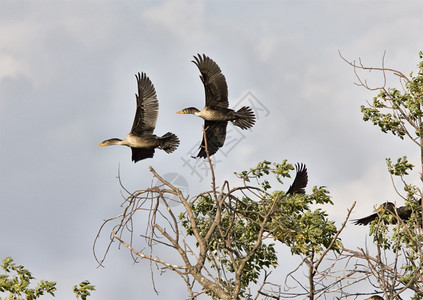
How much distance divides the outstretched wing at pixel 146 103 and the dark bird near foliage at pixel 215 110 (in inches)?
61.4

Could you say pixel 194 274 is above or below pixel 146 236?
below

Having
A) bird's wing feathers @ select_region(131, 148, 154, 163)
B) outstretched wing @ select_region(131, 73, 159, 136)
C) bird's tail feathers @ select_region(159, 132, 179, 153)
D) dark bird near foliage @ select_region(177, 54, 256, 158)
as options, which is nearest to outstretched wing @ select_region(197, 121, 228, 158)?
dark bird near foliage @ select_region(177, 54, 256, 158)

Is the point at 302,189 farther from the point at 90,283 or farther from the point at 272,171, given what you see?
the point at 90,283

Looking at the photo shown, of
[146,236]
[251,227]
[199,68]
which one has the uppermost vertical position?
[199,68]

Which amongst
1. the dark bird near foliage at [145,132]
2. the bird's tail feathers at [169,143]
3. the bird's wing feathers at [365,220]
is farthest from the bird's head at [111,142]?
the bird's wing feathers at [365,220]

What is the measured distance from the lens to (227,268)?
871cm

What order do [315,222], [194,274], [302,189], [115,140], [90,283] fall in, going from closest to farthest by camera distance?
[194,274], [90,283], [315,222], [302,189], [115,140]

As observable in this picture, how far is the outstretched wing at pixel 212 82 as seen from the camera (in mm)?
12883

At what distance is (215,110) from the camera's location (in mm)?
13328

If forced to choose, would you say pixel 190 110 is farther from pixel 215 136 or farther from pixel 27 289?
pixel 27 289

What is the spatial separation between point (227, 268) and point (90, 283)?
7.87 feet

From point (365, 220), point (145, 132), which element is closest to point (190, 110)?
point (145, 132)

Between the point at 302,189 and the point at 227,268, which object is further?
the point at 302,189

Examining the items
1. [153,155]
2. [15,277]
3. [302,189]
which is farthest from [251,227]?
[153,155]
